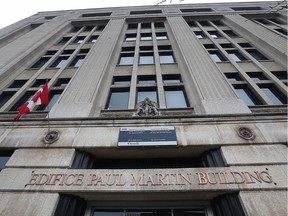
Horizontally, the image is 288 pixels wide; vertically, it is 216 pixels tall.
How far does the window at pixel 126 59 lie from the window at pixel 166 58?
7.99 feet

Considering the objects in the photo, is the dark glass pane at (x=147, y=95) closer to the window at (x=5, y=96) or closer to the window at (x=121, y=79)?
the window at (x=121, y=79)

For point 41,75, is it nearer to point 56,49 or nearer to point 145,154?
point 56,49

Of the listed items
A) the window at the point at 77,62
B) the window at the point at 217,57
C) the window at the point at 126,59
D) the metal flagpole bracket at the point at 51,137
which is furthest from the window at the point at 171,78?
the metal flagpole bracket at the point at 51,137

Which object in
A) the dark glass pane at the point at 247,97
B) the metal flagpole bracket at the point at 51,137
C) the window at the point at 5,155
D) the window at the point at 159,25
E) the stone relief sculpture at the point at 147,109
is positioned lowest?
the window at the point at 5,155

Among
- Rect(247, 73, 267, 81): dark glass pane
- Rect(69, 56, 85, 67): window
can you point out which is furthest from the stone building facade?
Rect(69, 56, 85, 67): window

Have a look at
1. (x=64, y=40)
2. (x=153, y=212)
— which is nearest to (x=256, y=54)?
(x=153, y=212)

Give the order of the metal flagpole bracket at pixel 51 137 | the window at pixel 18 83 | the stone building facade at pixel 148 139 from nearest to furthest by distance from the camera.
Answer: the stone building facade at pixel 148 139, the metal flagpole bracket at pixel 51 137, the window at pixel 18 83

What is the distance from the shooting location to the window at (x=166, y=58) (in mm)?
13895

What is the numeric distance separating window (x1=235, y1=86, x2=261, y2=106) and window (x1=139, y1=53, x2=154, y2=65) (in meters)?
6.65

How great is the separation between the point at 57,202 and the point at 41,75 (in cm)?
998

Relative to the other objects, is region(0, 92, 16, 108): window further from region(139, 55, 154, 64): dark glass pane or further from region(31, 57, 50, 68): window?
region(139, 55, 154, 64): dark glass pane

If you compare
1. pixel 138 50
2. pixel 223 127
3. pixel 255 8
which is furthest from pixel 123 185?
pixel 255 8

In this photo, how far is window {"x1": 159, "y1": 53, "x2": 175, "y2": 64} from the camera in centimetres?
1390

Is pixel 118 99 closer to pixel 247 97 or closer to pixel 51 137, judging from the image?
pixel 51 137
